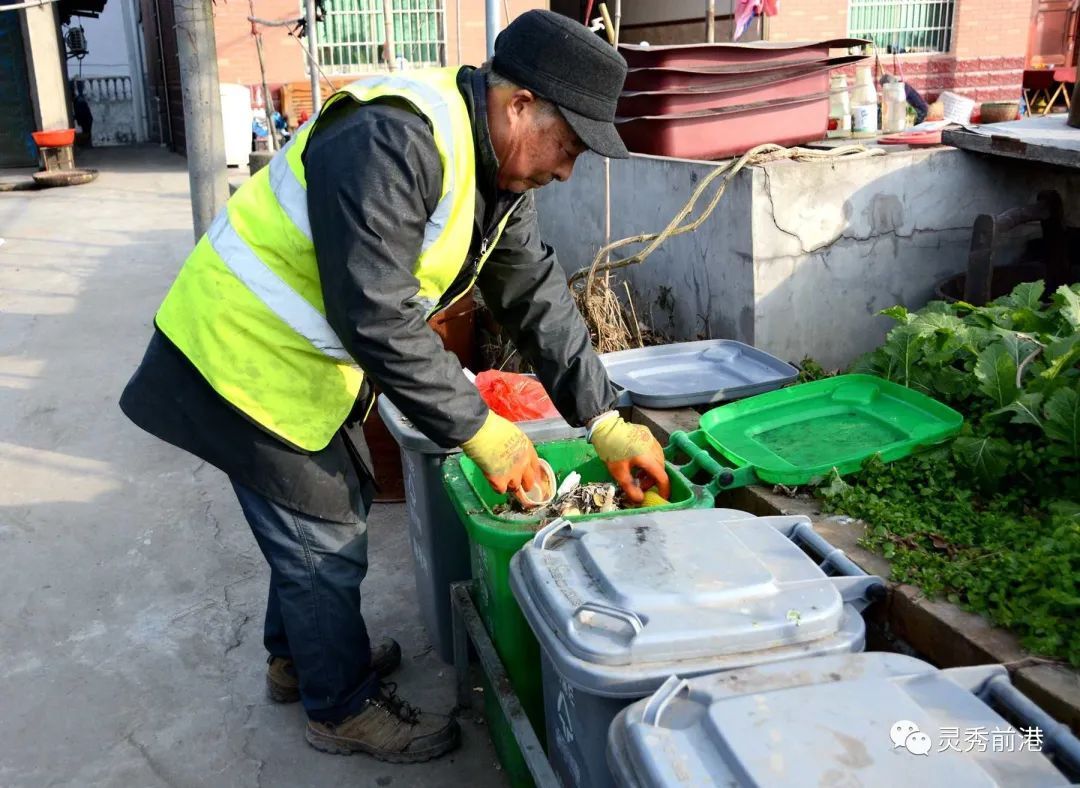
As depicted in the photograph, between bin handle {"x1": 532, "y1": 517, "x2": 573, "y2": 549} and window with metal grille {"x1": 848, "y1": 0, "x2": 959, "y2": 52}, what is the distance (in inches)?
578

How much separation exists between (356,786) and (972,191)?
3550 mm

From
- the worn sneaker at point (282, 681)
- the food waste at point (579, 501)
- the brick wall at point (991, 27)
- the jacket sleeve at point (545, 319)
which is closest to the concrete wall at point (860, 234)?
the jacket sleeve at point (545, 319)

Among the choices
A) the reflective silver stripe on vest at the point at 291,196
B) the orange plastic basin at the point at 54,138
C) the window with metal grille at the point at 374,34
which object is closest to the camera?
the reflective silver stripe on vest at the point at 291,196

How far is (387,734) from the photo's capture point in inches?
108

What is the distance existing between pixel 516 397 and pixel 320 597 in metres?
0.95

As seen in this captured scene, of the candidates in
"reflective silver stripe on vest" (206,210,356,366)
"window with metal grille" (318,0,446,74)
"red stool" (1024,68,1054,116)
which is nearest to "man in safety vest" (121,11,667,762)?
"reflective silver stripe on vest" (206,210,356,366)

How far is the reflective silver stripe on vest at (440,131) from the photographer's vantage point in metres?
2.13

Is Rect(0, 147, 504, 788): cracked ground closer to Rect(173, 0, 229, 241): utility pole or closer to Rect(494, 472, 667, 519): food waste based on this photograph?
Rect(494, 472, 667, 519): food waste

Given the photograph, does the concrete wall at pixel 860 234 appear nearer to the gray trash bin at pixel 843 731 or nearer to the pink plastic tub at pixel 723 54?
the pink plastic tub at pixel 723 54

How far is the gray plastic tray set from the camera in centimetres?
345

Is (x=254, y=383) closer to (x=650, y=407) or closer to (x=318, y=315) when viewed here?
(x=318, y=315)

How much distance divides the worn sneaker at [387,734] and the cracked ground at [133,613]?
4cm

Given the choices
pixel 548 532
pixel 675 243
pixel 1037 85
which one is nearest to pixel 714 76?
pixel 675 243

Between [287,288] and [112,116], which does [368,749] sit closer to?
[287,288]
